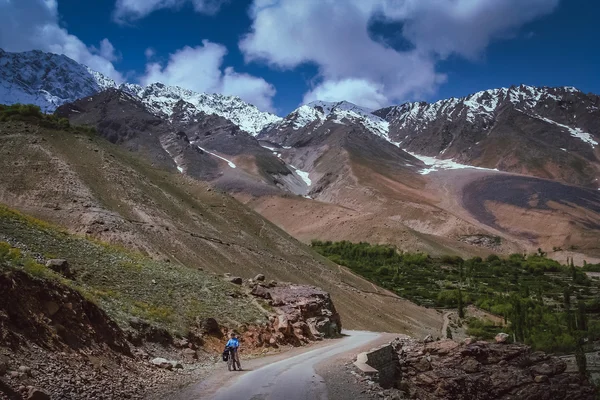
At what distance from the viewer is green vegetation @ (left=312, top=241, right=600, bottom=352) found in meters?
63.7

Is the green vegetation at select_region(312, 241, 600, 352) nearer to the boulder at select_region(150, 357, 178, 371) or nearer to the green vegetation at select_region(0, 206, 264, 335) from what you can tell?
the green vegetation at select_region(0, 206, 264, 335)

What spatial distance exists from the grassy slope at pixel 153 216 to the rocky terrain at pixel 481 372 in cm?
1376

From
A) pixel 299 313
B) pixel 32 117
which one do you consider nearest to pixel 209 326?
pixel 299 313

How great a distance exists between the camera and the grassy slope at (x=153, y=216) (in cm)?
3897

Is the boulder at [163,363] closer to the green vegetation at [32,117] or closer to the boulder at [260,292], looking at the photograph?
the boulder at [260,292]

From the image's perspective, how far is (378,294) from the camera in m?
61.9

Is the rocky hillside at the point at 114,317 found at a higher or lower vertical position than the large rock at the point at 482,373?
higher

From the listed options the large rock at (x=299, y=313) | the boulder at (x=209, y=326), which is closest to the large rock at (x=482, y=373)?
the large rock at (x=299, y=313)

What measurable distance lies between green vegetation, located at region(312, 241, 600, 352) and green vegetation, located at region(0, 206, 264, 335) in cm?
4423

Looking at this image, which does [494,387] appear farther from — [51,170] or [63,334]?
[51,170]

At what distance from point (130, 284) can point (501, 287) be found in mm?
92263

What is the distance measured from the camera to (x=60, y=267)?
18.0 m

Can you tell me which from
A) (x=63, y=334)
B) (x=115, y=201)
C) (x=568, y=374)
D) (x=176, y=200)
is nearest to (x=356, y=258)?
(x=176, y=200)

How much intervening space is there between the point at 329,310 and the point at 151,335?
17.9 meters
